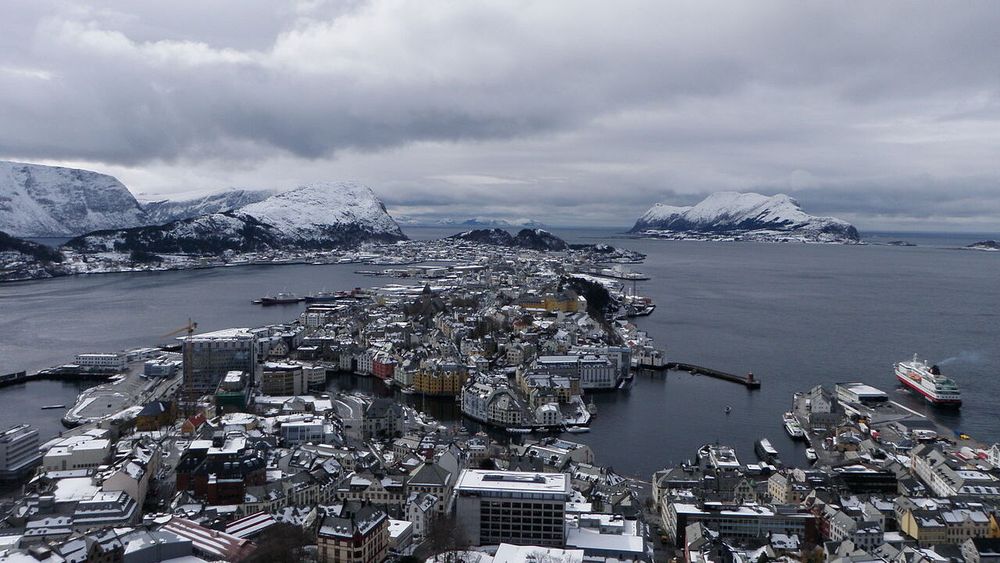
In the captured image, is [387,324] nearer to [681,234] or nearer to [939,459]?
[939,459]

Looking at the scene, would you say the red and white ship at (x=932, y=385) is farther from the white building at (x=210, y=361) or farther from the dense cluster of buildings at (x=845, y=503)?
the white building at (x=210, y=361)

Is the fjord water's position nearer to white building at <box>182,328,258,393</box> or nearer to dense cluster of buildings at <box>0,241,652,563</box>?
dense cluster of buildings at <box>0,241,652,563</box>

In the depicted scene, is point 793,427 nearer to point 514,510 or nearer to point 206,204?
point 514,510

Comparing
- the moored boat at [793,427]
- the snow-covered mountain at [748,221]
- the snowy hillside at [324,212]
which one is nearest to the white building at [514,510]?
the moored boat at [793,427]

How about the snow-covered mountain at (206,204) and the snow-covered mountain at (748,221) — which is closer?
the snow-covered mountain at (748,221)

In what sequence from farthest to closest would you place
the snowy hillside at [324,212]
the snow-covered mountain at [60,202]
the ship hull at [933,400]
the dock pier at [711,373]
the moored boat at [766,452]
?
the snow-covered mountain at [60,202], the snowy hillside at [324,212], the dock pier at [711,373], the ship hull at [933,400], the moored boat at [766,452]

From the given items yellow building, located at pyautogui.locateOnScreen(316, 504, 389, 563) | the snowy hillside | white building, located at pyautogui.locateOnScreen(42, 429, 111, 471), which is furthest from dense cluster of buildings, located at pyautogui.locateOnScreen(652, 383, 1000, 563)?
the snowy hillside

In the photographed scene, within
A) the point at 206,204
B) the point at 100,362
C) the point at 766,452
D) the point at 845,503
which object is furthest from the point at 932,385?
the point at 206,204
